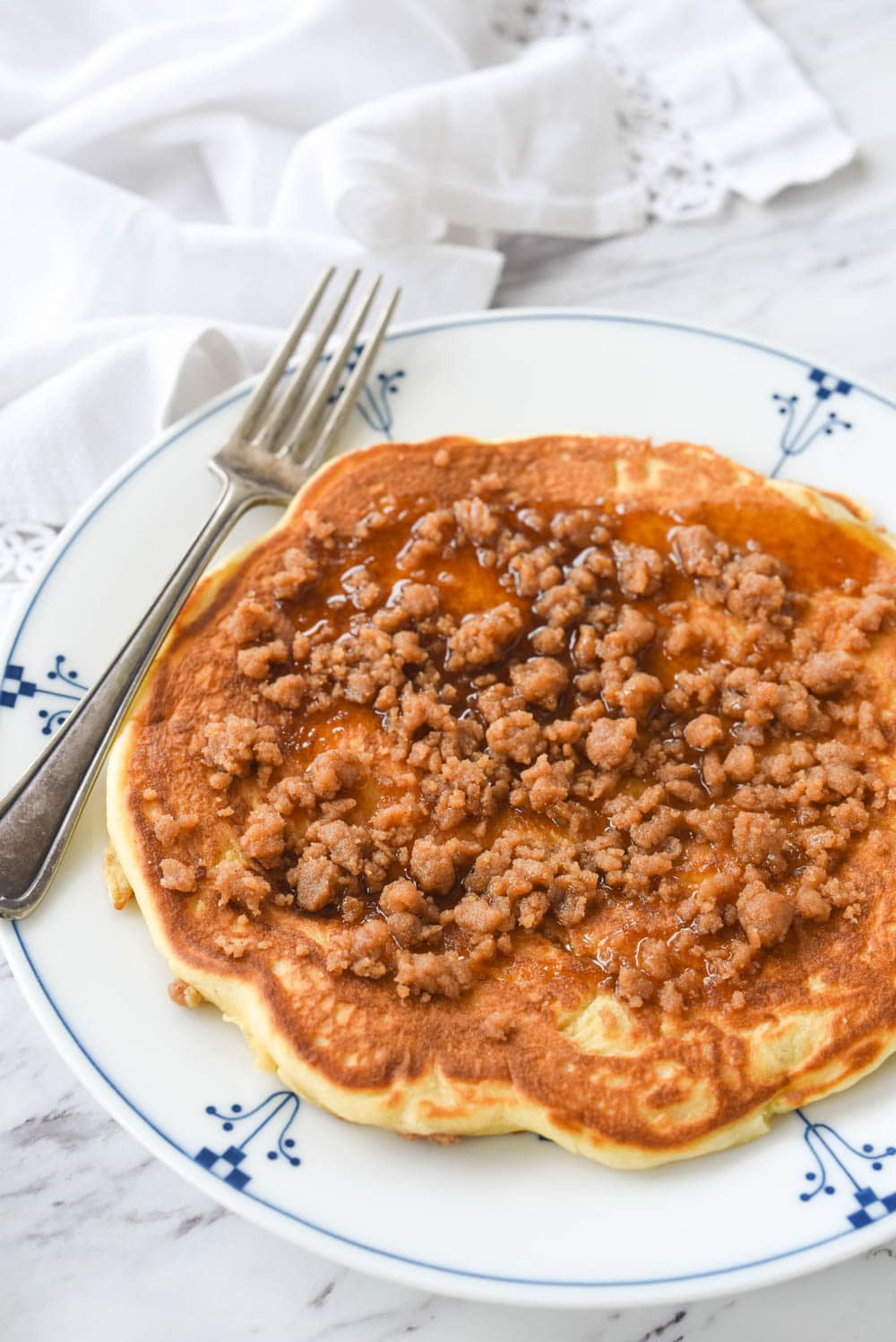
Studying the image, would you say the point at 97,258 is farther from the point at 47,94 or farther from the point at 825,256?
the point at 825,256

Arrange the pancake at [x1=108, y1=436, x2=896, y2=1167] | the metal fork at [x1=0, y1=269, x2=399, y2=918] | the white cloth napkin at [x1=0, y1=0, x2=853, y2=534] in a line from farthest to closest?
the white cloth napkin at [x1=0, y1=0, x2=853, y2=534] < the metal fork at [x1=0, y1=269, x2=399, y2=918] < the pancake at [x1=108, y1=436, x2=896, y2=1167]

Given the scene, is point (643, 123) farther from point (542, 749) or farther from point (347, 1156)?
point (347, 1156)

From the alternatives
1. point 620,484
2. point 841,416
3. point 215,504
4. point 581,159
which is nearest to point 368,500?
point 215,504

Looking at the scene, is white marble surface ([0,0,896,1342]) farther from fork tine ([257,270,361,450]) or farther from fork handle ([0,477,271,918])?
fork tine ([257,270,361,450])

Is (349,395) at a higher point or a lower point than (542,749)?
higher

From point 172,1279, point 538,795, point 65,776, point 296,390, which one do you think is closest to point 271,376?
point 296,390

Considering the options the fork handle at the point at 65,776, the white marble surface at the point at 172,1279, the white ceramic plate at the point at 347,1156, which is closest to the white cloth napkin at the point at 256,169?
the white ceramic plate at the point at 347,1156

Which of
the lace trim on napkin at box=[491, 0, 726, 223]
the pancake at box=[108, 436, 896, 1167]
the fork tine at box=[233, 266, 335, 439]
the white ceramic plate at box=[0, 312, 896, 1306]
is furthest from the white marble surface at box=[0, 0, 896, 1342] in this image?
the lace trim on napkin at box=[491, 0, 726, 223]
